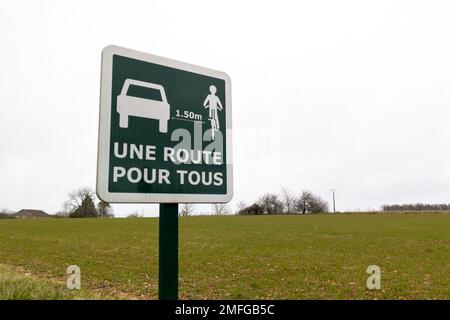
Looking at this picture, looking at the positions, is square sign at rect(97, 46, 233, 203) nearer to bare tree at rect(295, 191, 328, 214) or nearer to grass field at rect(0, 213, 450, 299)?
grass field at rect(0, 213, 450, 299)

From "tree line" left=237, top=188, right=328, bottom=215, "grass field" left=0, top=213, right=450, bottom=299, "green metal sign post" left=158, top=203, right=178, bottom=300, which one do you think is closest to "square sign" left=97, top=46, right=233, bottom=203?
"green metal sign post" left=158, top=203, right=178, bottom=300

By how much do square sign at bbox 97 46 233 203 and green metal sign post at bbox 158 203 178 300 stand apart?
0.64 feet

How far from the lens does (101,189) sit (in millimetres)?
3836

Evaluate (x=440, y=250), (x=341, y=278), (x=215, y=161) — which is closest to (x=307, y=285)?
(x=341, y=278)

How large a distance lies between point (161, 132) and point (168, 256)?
4.34ft

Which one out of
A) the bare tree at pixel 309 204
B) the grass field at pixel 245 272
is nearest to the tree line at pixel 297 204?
the bare tree at pixel 309 204

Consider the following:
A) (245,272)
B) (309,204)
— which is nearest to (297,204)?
(309,204)

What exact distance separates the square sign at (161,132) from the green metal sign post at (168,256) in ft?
0.64

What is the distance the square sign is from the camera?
3951mm

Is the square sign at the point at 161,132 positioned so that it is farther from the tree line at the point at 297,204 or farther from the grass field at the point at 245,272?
Answer: the tree line at the point at 297,204

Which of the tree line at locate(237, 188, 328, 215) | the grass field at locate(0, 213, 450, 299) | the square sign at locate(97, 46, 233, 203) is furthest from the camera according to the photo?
the tree line at locate(237, 188, 328, 215)

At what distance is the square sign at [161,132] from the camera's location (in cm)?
395

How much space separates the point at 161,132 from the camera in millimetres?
4219

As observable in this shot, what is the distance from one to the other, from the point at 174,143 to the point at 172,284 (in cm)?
151
